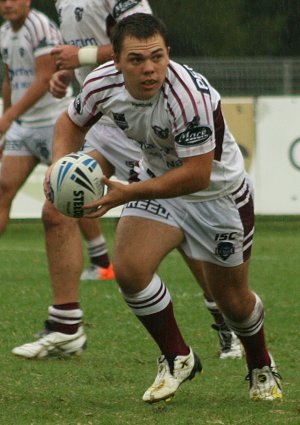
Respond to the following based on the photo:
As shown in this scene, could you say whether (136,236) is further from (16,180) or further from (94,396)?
→ (16,180)

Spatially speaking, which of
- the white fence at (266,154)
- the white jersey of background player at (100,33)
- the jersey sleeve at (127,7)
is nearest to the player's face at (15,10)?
the white jersey of background player at (100,33)

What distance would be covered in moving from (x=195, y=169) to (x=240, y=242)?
619 millimetres

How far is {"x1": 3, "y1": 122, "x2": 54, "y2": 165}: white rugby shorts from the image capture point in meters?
9.59

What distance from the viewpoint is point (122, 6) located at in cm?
791

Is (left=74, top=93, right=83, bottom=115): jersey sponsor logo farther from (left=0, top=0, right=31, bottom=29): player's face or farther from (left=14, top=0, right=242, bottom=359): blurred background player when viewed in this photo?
(left=0, top=0, right=31, bottom=29): player's face

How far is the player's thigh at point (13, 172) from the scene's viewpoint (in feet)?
31.1

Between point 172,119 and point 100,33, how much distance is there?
2.75 metres

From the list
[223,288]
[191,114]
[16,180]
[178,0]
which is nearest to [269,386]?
[223,288]

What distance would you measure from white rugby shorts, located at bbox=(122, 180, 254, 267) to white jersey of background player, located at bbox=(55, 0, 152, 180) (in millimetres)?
1443

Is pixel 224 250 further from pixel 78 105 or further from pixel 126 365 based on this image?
pixel 126 365

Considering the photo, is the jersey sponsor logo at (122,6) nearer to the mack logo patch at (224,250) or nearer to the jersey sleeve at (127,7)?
the jersey sleeve at (127,7)

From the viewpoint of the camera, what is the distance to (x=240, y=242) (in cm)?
611

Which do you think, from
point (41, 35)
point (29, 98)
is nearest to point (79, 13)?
point (29, 98)

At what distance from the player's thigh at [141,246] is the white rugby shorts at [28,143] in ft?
11.7
